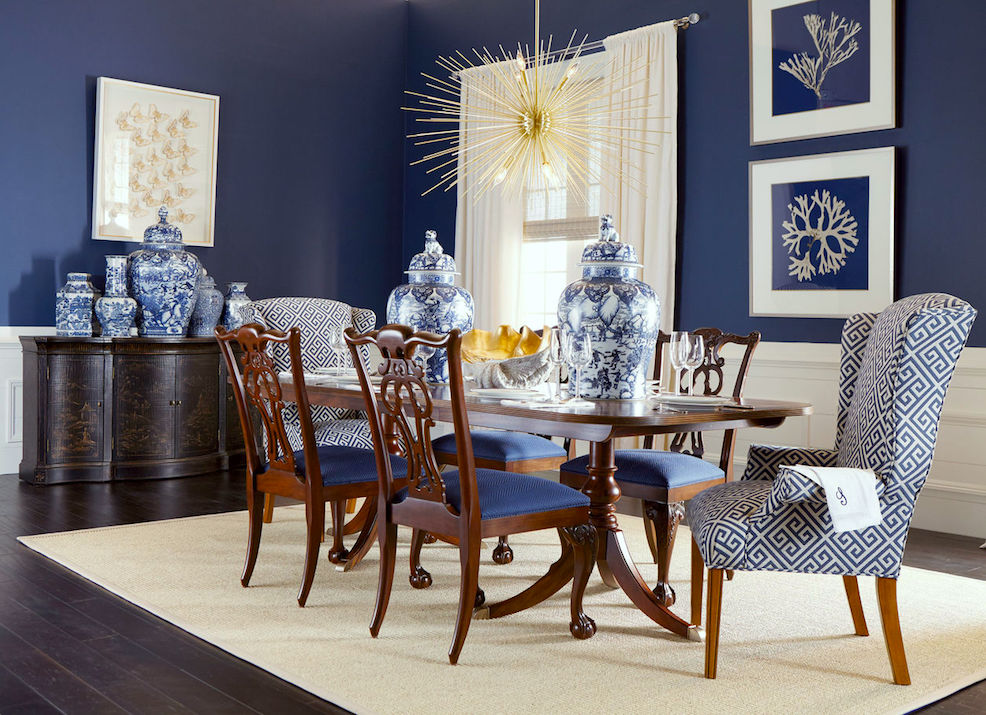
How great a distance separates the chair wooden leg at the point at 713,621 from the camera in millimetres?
2496

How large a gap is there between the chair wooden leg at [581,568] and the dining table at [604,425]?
5 centimetres

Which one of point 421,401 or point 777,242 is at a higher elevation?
point 777,242

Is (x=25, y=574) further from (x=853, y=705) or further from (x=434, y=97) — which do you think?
(x=434, y=97)

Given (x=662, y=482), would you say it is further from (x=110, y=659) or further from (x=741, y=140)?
(x=741, y=140)

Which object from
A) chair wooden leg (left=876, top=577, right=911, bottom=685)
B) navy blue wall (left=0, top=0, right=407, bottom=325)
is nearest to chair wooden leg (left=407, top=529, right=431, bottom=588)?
chair wooden leg (left=876, top=577, right=911, bottom=685)

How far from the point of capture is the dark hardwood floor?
236cm

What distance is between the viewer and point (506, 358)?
3416mm

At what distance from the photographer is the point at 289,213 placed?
22.2 feet

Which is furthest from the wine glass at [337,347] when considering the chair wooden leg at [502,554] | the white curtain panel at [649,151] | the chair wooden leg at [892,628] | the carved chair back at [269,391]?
the chair wooden leg at [892,628]

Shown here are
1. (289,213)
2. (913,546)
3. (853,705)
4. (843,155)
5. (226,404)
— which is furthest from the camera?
(289,213)

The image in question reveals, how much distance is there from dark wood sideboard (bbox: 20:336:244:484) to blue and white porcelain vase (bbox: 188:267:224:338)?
27 centimetres

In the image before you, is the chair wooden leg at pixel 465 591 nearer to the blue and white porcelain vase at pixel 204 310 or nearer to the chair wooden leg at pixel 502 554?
the chair wooden leg at pixel 502 554

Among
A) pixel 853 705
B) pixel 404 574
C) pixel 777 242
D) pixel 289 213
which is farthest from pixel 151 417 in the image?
pixel 853 705

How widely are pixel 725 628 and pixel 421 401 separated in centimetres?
112
